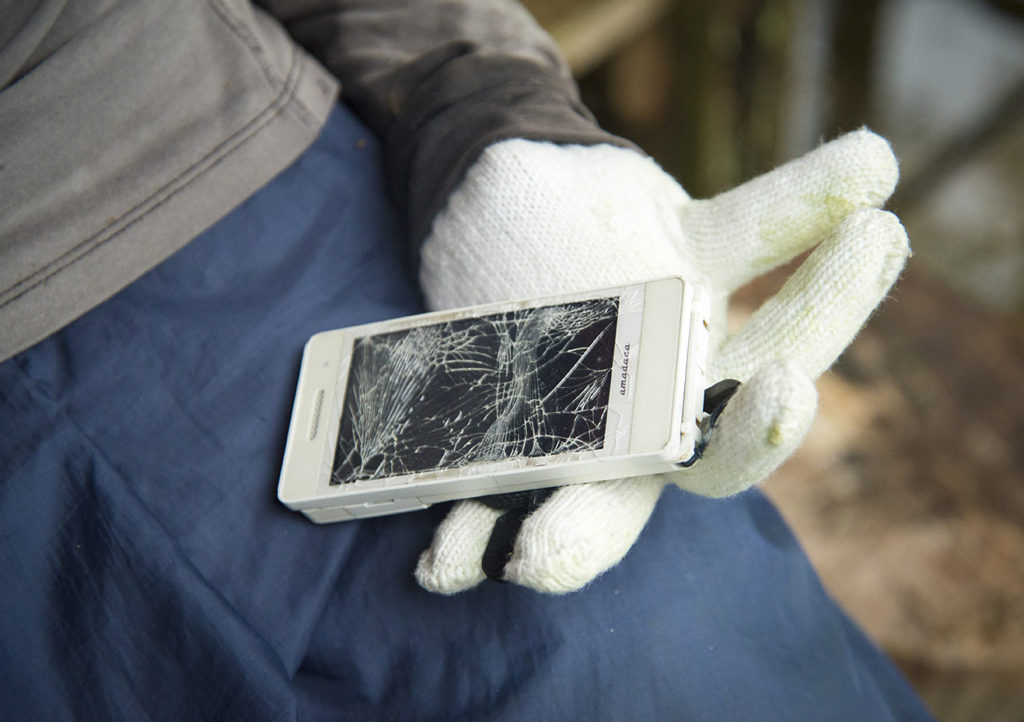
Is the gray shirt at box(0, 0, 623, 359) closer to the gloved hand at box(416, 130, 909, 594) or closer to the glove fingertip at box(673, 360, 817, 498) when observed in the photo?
the gloved hand at box(416, 130, 909, 594)

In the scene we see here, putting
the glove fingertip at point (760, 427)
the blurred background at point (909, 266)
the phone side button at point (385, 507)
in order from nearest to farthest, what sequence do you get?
the glove fingertip at point (760, 427) → the phone side button at point (385, 507) → the blurred background at point (909, 266)

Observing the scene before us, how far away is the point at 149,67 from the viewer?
2.03 feet

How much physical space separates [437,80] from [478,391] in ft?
0.95

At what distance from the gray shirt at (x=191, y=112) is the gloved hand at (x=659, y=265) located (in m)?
0.04

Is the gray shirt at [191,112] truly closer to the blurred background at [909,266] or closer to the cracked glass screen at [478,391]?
the cracked glass screen at [478,391]

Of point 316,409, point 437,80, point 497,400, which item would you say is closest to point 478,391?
point 497,400

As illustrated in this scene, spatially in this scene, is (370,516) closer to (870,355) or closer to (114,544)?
(114,544)

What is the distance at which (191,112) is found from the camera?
630 millimetres

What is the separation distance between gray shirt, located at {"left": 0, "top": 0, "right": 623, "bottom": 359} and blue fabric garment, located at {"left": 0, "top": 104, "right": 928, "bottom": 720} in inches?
1.7

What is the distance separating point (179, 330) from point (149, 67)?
212 millimetres

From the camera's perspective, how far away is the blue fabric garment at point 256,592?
0.53m

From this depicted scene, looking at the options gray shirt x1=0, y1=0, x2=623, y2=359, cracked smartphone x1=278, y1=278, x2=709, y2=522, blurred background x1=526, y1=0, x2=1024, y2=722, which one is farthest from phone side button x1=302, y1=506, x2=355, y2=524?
blurred background x1=526, y1=0, x2=1024, y2=722

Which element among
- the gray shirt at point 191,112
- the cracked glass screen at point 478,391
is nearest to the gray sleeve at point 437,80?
the gray shirt at point 191,112

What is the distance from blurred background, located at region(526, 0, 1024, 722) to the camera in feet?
3.51
